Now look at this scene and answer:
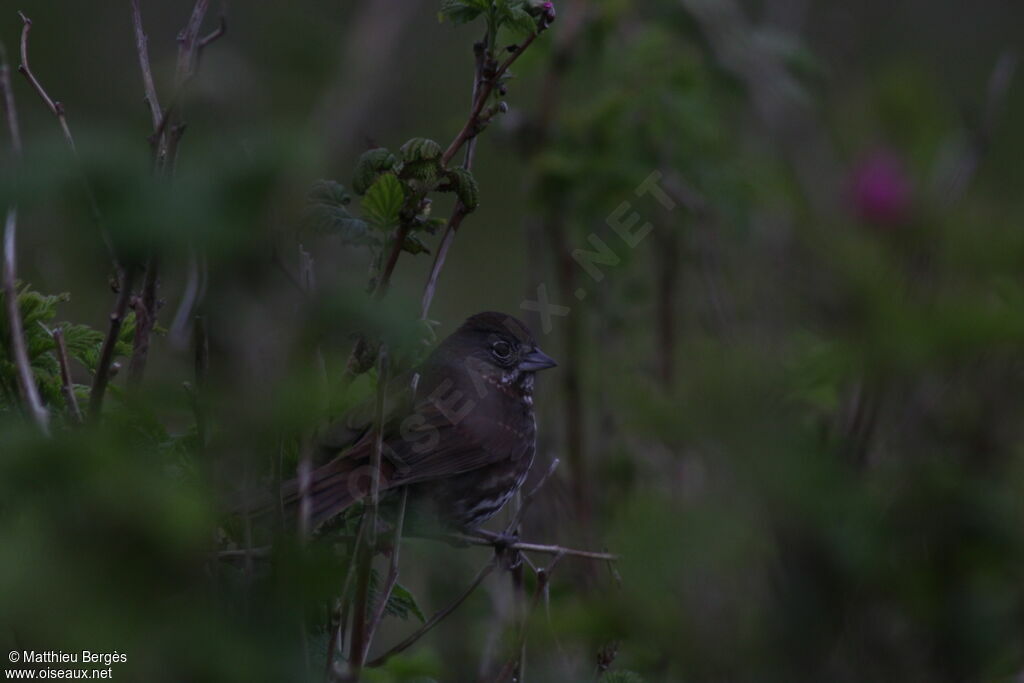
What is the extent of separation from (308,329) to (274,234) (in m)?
0.17

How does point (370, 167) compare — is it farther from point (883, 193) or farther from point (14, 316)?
point (883, 193)

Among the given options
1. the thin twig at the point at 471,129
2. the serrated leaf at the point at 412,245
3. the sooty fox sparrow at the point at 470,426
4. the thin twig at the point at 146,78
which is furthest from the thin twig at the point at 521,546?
the thin twig at the point at 146,78

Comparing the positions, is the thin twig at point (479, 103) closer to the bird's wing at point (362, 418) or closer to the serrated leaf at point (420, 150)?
the serrated leaf at point (420, 150)

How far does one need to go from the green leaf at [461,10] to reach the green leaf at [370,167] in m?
0.37

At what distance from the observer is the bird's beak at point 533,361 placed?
5.18 metres

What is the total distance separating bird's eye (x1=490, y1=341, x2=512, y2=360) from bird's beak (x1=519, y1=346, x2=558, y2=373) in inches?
2.5

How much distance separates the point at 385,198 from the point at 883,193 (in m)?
1.24

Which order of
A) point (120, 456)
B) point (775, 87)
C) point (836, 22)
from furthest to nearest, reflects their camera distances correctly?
point (836, 22) → point (775, 87) → point (120, 456)

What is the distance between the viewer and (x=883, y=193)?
118 inches

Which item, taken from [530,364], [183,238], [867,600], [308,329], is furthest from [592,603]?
[530,364]

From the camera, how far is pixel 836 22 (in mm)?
6465

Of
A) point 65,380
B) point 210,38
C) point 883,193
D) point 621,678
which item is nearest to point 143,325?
point 65,380

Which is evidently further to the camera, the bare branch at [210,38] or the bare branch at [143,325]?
the bare branch at [210,38]

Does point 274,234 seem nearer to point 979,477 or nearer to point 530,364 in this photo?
point 979,477
